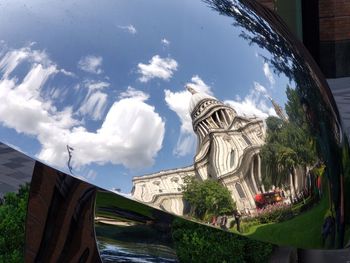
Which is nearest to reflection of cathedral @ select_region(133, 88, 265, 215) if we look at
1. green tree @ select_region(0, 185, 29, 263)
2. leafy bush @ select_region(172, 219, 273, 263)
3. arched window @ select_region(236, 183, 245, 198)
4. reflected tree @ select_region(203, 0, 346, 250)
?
arched window @ select_region(236, 183, 245, 198)

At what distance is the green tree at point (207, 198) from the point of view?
1615mm

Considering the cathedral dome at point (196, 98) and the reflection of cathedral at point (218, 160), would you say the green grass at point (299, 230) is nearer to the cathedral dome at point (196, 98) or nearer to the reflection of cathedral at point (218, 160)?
the reflection of cathedral at point (218, 160)

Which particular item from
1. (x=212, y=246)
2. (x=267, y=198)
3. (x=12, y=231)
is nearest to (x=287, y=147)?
(x=267, y=198)

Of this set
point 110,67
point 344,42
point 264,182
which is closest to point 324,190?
point 264,182

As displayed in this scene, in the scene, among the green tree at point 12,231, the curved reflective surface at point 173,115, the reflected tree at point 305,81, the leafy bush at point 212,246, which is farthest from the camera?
the green tree at point 12,231

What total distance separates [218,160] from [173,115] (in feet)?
0.51

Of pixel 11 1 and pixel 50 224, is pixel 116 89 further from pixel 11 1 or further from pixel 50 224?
pixel 50 224

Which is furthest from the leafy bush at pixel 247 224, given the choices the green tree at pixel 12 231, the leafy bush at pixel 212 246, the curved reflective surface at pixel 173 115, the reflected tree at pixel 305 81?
the green tree at pixel 12 231

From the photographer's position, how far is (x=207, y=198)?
63.8 inches

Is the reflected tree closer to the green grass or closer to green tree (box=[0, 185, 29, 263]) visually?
the green grass

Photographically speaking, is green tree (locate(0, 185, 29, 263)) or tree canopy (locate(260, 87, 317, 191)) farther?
green tree (locate(0, 185, 29, 263))

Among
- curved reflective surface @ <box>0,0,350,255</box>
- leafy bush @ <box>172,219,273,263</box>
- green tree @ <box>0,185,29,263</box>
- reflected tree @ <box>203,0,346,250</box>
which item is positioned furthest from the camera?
green tree @ <box>0,185,29,263</box>

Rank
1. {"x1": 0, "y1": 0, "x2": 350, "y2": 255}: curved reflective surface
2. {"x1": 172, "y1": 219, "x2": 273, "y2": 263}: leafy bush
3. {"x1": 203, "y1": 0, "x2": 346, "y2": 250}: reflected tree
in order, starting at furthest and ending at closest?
{"x1": 172, "y1": 219, "x2": 273, "y2": 263}: leafy bush → {"x1": 203, "y1": 0, "x2": 346, "y2": 250}: reflected tree → {"x1": 0, "y1": 0, "x2": 350, "y2": 255}: curved reflective surface

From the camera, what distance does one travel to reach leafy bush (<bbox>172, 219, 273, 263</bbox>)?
2797 millimetres
